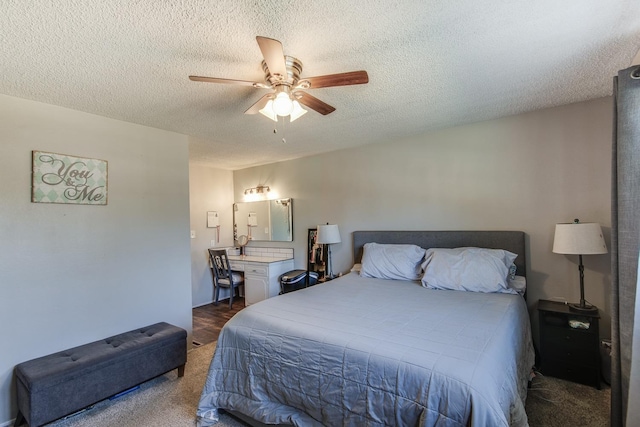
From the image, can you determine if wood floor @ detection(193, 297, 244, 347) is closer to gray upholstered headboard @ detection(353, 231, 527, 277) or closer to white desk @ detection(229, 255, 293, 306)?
white desk @ detection(229, 255, 293, 306)

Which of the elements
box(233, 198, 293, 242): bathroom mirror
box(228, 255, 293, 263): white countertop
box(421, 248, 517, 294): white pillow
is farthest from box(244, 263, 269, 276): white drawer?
box(421, 248, 517, 294): white pillow

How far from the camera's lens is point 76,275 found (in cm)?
245

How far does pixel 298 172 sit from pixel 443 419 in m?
3.83

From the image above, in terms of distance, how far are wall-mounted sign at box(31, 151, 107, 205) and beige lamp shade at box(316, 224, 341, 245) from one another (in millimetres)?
2316

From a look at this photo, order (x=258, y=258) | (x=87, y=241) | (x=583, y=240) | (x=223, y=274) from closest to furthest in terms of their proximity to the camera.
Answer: (x=583, y=240), (x=87, y=241), (x=223, y=274), (x=258, y=258)

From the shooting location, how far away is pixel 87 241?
2523mm

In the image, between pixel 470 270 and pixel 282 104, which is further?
pixel 470 270

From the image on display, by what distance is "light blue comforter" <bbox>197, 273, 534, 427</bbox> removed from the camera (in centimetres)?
126

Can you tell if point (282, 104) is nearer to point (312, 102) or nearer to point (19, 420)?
point (312, 102)

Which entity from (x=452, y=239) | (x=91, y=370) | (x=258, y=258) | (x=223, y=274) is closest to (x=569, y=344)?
(x=452, y=239)

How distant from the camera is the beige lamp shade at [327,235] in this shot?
3814 millimetres

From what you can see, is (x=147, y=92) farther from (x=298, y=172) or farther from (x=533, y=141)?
(x=533, y=141)

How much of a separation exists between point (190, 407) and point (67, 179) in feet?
6.79

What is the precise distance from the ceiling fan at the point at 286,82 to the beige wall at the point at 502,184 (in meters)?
1.84
